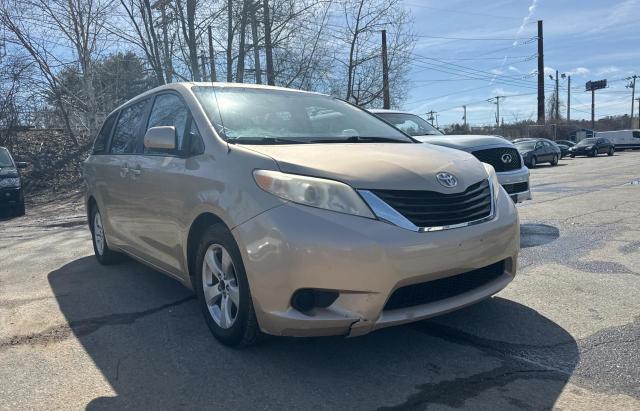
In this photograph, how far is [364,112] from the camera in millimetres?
4762

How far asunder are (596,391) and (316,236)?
1.65 metres

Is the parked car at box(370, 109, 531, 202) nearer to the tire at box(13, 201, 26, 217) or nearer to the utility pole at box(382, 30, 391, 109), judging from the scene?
the tire at box(13, 201, 26, 217)

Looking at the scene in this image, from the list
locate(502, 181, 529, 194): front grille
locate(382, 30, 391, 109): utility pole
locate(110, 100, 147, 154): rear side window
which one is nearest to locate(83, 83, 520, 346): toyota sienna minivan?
locate(110, 100, 147, 154): rear side window

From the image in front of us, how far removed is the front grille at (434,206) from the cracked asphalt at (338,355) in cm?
84

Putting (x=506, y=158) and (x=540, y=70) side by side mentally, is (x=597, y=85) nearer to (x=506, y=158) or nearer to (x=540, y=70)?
(x=540, y=70)

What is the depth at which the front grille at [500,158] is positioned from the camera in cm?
700

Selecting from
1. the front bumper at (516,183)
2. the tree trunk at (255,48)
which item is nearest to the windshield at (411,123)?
the front bumper at (516,183)

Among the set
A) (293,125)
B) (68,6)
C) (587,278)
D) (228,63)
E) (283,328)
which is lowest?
(587,278)

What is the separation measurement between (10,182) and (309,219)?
37.5ft

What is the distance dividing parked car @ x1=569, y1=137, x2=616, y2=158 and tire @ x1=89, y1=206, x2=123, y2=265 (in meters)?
39.7

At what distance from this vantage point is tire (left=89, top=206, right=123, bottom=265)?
5.71m

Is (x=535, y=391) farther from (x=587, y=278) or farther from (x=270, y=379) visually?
(x=587, y=278)

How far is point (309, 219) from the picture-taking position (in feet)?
9.02

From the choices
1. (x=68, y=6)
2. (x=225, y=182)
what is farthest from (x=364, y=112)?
(x=68, y=6)
